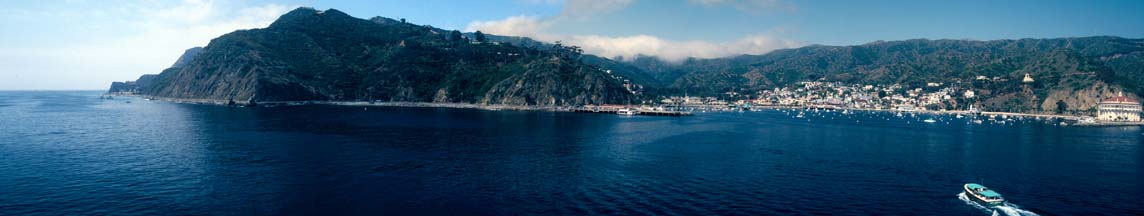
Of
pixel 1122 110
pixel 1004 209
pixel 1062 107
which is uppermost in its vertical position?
pixel 1062 107

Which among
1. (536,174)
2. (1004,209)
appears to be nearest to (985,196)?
(1004,209)

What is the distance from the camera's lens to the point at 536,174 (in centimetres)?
6069

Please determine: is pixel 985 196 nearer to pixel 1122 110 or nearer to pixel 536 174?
pixel 536 174

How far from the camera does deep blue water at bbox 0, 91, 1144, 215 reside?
45.3m

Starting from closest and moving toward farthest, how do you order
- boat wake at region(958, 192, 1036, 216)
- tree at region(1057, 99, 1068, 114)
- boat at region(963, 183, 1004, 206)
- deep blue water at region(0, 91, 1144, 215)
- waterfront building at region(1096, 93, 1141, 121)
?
boat wake at region(958, 192, 1036, 216)
deep blue water at region(0, 91, 1144, 215)
boat at region(963, 183, 1004, 206)
waterfront building at region(1096, 93, 1141, 121)
tree at region(1057, 99, 1068, 114)

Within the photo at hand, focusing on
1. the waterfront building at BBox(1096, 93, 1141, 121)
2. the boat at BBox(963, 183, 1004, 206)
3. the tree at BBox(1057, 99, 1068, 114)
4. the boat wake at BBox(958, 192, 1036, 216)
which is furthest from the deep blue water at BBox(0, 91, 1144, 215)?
the tree at BBox(1057, 99, 1068, 114)

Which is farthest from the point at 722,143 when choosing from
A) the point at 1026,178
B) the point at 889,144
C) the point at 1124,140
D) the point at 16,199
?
the point at 16,199

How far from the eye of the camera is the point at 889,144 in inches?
3780

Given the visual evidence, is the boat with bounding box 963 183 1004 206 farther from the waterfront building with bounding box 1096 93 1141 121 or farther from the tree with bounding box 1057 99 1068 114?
the tree with bounding box 1057 99 1068 114

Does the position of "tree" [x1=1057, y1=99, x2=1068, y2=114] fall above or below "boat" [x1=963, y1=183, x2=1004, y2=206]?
above

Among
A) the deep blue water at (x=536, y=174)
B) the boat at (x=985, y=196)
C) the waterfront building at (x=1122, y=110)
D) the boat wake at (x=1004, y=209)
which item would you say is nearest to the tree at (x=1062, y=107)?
the waterfront building at (x=1122, y=110)

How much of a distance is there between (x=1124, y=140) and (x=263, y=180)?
146 m

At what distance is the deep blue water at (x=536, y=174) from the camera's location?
45312 millimetres

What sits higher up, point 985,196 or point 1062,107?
point 1062,107
